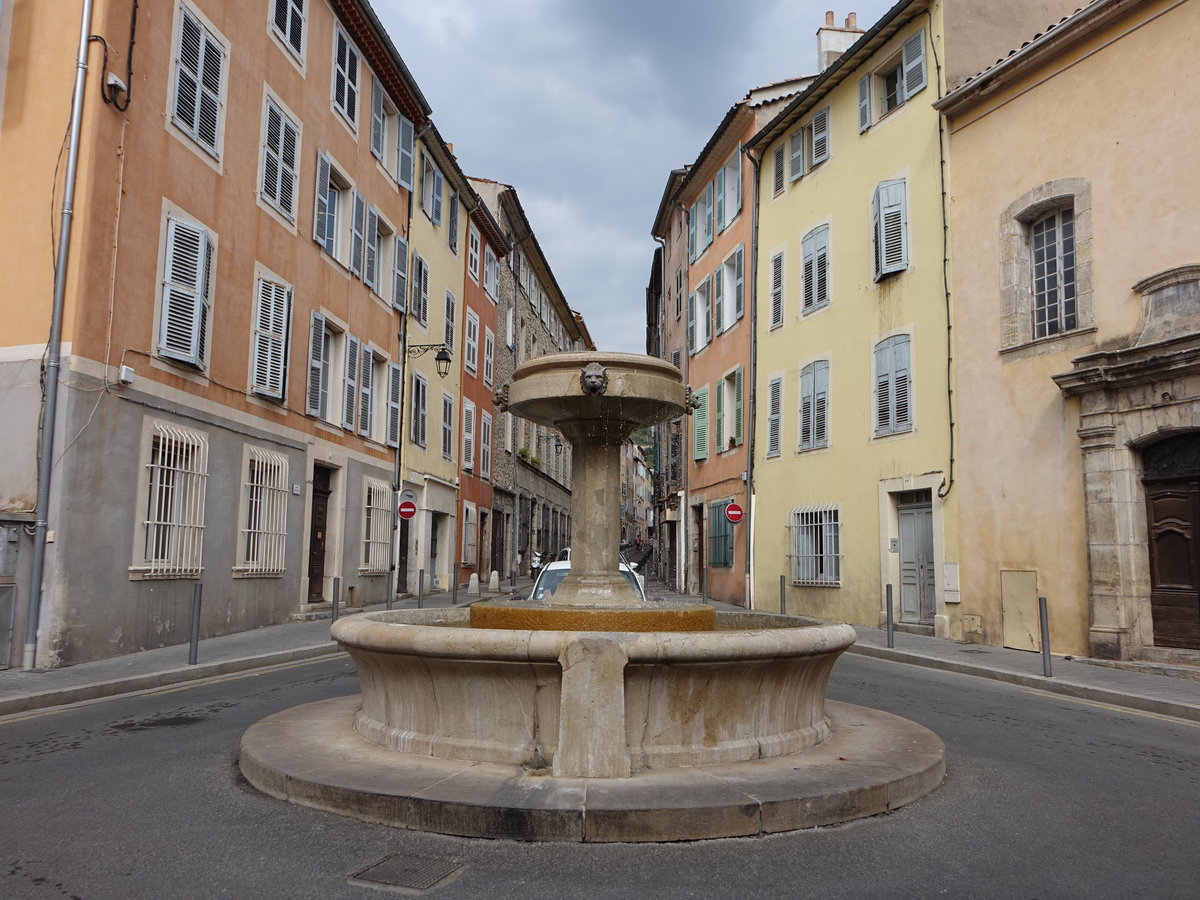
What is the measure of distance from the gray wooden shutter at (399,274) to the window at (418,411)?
2.01 m

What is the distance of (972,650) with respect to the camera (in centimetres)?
1280

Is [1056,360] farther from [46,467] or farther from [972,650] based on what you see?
[46,467]

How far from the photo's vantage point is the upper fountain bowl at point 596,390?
6625 mm

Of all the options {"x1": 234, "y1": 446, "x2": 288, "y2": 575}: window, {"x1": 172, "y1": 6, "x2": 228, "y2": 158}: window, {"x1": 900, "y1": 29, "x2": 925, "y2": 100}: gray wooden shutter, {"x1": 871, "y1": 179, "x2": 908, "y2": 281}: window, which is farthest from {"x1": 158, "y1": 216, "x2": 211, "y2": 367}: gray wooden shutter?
{"x1": 900, "y1": 29, "x2": 925, "y2": 100}: gray wooden shutter

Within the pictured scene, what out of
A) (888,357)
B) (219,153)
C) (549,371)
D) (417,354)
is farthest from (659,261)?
(549,371)

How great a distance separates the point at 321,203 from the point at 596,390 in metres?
12.3

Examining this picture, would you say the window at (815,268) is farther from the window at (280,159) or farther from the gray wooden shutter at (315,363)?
the window at (280,159)

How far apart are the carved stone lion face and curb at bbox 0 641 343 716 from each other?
546 cm

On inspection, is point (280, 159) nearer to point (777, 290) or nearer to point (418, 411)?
point (418, 411)

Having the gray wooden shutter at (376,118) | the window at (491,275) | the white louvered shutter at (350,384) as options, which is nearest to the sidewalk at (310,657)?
the white louvered shutter at (350,384)

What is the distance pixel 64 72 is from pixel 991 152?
42.9 ft

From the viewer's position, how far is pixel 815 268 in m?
19.2

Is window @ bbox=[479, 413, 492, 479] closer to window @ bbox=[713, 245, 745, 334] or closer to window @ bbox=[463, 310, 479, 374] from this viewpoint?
window @ bbox=[463, 310, 479, 374]

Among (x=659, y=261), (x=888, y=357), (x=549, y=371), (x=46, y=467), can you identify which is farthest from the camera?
(x=659, y=261)
